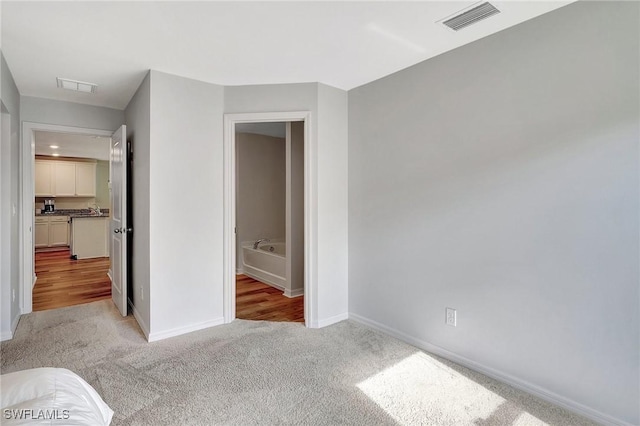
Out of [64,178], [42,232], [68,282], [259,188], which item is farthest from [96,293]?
[64,178]

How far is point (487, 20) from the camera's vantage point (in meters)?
2.10

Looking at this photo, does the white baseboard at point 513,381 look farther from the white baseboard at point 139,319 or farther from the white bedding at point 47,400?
the white bedding at point 47,400

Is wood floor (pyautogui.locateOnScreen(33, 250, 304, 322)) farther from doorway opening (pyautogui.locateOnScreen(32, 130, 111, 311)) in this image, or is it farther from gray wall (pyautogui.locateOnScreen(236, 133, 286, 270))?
gray wall (pyautogui.locateOnScreen(236, 133, 286, 270))

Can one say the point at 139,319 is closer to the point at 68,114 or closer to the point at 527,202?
the point at 68,114

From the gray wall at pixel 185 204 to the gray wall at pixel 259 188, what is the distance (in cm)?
226

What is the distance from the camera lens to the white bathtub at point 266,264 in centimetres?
459

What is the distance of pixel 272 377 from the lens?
2293 mm

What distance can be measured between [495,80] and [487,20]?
0.37 metres

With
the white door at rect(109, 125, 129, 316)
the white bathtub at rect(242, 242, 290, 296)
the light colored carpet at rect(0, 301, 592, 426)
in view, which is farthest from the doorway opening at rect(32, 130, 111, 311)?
the white bathtub at rect(242, 242, 290, 296)

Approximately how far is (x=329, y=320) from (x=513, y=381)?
1.60 m

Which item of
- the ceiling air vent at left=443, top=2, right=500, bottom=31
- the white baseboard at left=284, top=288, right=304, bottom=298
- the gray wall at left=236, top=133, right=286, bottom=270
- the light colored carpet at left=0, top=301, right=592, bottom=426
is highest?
the ceiling air vent at left=443, top=2, right=500, bottom=31

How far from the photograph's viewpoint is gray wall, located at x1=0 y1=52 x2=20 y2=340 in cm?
291

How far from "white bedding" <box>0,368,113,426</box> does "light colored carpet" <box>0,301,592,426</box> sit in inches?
30.2

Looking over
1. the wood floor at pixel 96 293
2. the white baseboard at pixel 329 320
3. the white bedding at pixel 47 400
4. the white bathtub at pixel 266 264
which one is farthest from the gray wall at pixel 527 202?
the white bedding at pixel 47 400
